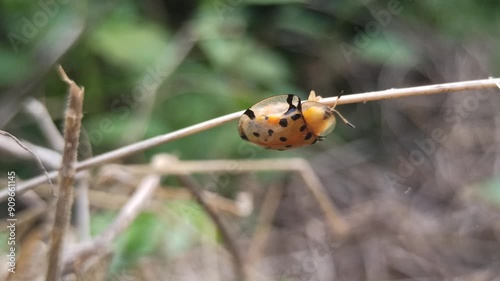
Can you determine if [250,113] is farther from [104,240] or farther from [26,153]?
[26,153]

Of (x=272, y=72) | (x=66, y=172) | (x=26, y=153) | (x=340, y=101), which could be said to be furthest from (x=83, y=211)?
(x=272, y=72)

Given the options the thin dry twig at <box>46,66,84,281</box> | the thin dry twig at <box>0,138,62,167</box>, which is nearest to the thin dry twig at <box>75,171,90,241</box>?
the thin dry twig at <box>0,138,62,167</box>

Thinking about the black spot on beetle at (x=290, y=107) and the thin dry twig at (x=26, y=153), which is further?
the thin dry twig at (x=26, y=153)

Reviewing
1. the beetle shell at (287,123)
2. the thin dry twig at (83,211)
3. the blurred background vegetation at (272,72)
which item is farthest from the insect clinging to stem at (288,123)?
the blurred background vegetation at (272,72)

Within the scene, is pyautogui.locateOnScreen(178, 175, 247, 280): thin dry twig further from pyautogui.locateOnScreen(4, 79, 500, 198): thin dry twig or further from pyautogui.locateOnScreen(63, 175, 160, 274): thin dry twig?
pyautogui.locateOnScreen(4, 79, 500, 198): thin dry twig

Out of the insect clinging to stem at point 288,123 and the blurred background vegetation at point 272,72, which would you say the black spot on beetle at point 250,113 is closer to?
the insect clinging to stem at point 288,123

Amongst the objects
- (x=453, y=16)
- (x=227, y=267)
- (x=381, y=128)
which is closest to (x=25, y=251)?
(x=227, y=267)
